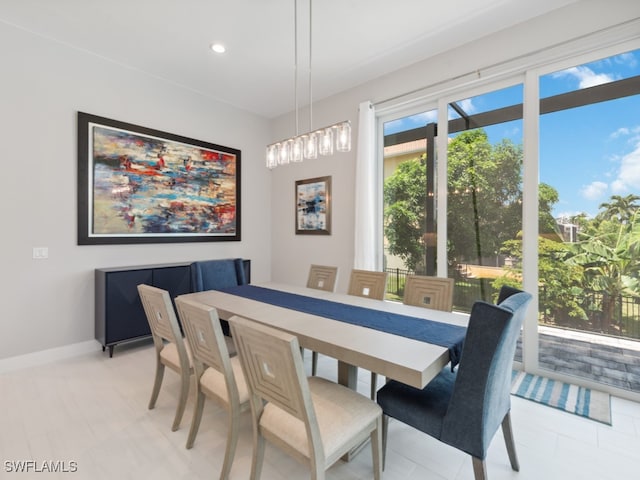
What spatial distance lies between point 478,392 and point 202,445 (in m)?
1.59

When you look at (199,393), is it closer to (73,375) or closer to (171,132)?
(73,375)

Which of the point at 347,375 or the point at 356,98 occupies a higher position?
the point at 356,98

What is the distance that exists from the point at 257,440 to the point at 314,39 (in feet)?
10.5

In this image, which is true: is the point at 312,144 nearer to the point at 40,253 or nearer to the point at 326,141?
the point at 326,141

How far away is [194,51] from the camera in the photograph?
313 centimetres

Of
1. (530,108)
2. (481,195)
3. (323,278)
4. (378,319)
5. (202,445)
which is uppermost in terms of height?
(530,108)

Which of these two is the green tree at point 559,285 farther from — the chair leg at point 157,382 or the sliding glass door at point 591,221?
the chair leg at point 157,382

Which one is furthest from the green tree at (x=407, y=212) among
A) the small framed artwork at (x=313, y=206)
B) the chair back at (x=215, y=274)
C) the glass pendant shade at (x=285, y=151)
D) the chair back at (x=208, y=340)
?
the chair back at (x=208, y=340)

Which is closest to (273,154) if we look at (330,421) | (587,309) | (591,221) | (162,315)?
(162,315)

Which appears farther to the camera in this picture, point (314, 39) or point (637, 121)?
point (314, 39)

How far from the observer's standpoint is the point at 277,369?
1.19 m

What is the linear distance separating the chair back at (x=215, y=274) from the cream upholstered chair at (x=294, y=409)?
5.84ft

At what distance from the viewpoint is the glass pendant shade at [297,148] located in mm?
2381

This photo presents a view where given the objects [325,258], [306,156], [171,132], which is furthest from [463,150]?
[171,132]
